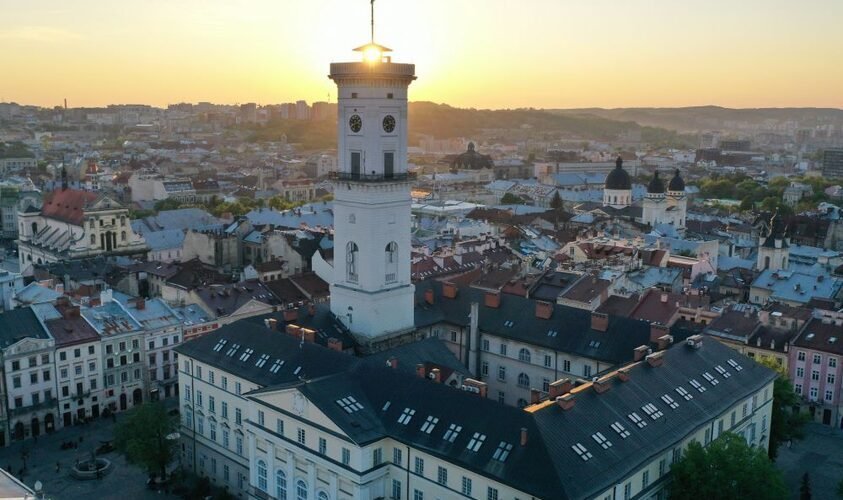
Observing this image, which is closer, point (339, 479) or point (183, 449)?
point (339, 479)

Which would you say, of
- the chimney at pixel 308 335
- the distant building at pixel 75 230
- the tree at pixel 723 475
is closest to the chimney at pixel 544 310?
the chimney at pixel 308 335

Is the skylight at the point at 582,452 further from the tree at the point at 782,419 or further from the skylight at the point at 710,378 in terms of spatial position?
the tree at the point at 782,419

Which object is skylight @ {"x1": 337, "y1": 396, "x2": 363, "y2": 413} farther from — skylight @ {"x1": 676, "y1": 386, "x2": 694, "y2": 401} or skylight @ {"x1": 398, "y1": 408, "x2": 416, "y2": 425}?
skylight @ {"x1": 676, "y1": 386, "x2": 694, "y2": 401}

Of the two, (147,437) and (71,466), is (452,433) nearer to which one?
(147,437)

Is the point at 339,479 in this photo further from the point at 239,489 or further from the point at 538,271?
the point at 538,271

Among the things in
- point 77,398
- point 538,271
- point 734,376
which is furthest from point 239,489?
point 538,271

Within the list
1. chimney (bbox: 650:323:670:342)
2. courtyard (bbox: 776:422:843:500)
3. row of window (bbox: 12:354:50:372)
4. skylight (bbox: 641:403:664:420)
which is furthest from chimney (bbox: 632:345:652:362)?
row of window (bbox: 12:354:50:372)
